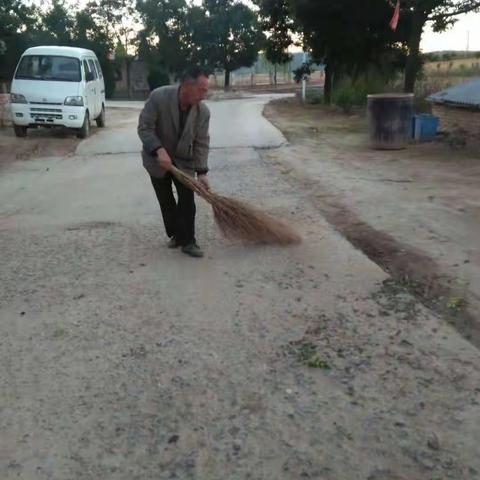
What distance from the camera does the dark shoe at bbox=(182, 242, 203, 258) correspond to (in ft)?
16.9

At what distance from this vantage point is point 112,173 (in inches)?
380

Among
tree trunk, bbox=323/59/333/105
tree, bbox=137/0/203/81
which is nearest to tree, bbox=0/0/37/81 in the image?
tree, bbox=137/0/203/81

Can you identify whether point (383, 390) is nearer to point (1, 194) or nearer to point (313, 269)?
point (313, 269)

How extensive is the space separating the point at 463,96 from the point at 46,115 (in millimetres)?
8765

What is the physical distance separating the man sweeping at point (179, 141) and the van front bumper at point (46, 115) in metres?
9.08

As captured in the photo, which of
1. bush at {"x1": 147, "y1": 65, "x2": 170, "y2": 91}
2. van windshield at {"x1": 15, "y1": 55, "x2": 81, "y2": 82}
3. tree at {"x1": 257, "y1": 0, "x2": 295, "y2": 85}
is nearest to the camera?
van windshield at {"x1": 15, "y1": 55, "x2": 81, "y2": 82}

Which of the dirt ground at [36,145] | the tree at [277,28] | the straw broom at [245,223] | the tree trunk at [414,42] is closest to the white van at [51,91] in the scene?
the dirt ground at [36,145]

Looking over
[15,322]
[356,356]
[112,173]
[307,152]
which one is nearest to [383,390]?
[356,356]

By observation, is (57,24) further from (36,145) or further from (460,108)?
(460,108)

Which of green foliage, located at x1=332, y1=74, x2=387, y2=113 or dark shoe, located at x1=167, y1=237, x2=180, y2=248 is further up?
green foliage, located at x1=332, y1=74, x2=387, y2=113

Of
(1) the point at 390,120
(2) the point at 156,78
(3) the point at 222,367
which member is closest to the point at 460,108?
(1) the point at 390,120

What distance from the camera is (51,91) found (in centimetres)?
1341

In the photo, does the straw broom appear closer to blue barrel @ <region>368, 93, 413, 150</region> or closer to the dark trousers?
the dark trousers

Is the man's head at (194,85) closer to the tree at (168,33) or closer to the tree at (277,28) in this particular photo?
the tree at (277,28)
